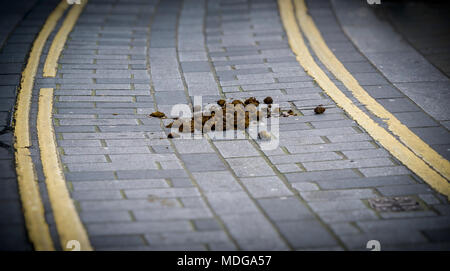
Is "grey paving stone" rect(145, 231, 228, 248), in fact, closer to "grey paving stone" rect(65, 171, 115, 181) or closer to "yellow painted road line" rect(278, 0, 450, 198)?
"grey paving stone" rect(65, 171, 115, 181)

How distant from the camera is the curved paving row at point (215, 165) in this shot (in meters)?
4.11

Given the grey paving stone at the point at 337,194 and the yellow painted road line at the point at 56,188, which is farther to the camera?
the grey paving stone at the point at 337,194

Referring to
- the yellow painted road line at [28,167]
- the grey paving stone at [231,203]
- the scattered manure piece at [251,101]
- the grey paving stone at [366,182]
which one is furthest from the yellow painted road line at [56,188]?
the scattered manure piece at [251,101]

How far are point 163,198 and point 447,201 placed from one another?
7.68 feet

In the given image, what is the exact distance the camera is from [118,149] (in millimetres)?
5398

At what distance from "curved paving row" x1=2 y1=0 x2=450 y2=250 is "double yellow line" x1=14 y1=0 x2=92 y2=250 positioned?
94 mm

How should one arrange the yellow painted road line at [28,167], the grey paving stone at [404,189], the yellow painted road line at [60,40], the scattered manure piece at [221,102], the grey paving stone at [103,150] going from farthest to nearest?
1. the yellow painted road line at [60,40]
2. the scattered manure piece at [221,102]
3. the grey paving stone at [103,150]
4. the grey paving stone at [404,189]
5. the yellow painted road line at [28,167]

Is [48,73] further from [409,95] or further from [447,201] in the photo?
[447,201]

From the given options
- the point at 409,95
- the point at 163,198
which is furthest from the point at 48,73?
the point at 409,95

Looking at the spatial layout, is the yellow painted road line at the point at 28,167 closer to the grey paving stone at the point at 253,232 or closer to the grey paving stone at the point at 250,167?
the grey paving stone at the point at 253,232

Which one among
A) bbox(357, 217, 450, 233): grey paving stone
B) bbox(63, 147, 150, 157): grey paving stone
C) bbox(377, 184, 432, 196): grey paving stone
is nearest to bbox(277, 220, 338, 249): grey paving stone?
bbox(357, 217, 450, 233): grey paving stone

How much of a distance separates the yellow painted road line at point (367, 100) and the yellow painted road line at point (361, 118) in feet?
0.30

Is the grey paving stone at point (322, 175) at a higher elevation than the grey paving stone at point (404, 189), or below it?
higher

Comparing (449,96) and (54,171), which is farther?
(449,96)
